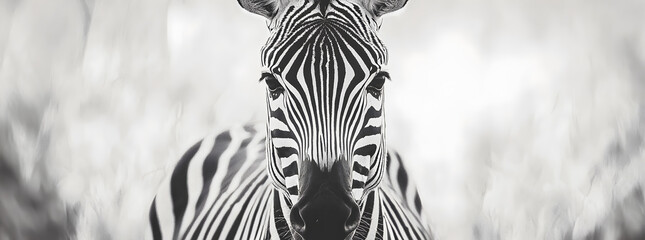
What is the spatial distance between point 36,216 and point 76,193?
0.48 ft

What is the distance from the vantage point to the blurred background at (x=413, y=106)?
169 cm

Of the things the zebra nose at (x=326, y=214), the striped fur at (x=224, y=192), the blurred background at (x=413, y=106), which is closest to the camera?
the zebra nose at (x=326, y=214)

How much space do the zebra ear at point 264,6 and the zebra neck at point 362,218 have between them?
0.83 ft

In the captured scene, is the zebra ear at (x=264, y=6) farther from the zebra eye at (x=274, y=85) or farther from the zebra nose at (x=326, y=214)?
the zebra nose at (x=326, y=214)

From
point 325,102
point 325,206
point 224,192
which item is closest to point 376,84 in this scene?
point 325,102

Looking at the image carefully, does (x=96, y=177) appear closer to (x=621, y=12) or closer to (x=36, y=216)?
(x=36, y=216)

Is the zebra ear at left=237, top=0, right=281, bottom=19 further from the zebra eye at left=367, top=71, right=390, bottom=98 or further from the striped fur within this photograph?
the striped fur

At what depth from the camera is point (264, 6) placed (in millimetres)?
926

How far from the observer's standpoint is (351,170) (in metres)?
0.85

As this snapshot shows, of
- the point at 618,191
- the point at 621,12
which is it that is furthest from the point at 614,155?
the point at 621,12

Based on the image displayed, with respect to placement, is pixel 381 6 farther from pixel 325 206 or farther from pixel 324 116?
pixel 325 206

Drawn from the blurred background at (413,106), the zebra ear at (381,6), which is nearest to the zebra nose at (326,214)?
the zebra ear at (381,6)

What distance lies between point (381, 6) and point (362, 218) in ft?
0.99

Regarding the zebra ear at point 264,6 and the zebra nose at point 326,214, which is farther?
the zebra ear at point 264,6
